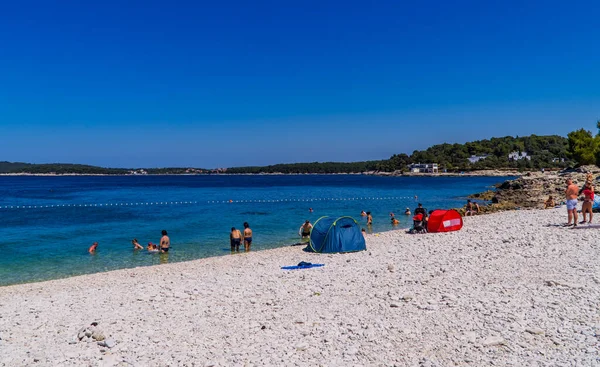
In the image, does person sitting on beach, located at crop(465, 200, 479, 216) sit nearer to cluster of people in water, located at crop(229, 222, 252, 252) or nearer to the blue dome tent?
the blue dome tent

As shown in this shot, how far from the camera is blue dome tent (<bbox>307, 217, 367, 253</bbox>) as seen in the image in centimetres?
1591

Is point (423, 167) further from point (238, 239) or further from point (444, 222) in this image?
point (238, 239)

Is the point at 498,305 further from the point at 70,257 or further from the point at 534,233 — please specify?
the point at 70,257

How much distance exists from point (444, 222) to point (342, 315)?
12.3 m

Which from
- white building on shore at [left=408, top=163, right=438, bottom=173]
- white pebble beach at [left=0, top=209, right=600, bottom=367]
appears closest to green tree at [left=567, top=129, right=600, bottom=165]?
white pebble beach at [left=0, top=209, right=600, bottom=367]

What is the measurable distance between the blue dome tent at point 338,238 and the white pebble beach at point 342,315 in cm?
282


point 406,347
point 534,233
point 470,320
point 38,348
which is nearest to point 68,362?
point 38,348

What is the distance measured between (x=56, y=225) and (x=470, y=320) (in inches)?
1294

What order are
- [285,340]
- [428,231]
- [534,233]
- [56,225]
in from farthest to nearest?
[56,225] → [428,231] → [534,233] → [285,340]

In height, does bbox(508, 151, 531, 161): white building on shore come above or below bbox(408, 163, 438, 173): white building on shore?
above

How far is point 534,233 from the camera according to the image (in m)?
15.0

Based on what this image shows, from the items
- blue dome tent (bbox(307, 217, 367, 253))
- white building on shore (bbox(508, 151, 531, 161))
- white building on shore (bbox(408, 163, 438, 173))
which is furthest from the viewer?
white building on shore (bbox(508, 151, 531, 161))

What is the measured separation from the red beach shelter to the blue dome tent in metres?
4.55

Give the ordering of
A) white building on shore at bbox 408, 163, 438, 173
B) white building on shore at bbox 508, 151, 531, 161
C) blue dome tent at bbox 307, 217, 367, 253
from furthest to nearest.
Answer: white building on shore at bbox 508, 151, 531, 161 < white building on shore at bbox 408, 163, 438, 173 < blue dome tent at bbox 307, 217, 367, 253
